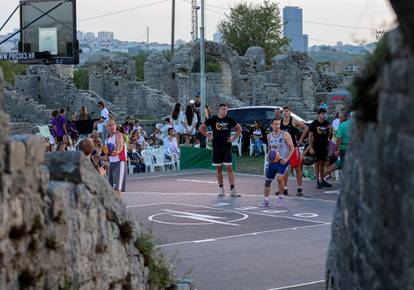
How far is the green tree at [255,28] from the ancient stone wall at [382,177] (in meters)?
69.2

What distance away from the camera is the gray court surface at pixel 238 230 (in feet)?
43.3

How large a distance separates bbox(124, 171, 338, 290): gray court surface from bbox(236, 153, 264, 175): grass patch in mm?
1786

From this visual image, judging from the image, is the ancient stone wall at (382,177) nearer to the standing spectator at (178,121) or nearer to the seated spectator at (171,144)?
the seated spectator at (171,144)

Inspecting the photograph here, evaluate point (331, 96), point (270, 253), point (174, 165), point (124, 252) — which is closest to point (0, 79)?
point (124, 252)

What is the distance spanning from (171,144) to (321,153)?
6442mm

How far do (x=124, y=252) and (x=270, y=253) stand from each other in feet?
17.4

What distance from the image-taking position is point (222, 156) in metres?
21.3

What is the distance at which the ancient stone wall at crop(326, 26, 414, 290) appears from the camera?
6.36 meters

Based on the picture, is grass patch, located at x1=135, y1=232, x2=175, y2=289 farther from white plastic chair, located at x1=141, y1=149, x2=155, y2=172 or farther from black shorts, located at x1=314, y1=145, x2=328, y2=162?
white plastic chair, located at x1=141, y1=149, x2=155, y2=172

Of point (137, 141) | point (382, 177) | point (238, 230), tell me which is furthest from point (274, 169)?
point (382, 177)

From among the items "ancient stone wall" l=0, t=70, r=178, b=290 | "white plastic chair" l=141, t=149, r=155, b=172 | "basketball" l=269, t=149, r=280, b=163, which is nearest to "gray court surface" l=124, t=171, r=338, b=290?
"basketball" l=269, t=149, r=280, b=163

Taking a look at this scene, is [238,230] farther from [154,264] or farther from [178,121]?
[178,121]

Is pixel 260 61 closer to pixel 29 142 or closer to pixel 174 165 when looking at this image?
pixel 174 165

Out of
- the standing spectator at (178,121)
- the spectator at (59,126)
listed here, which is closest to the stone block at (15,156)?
the spectator at (59,126)
